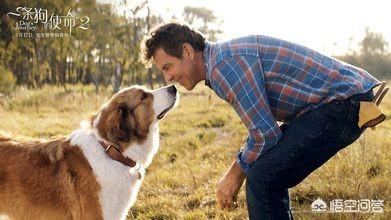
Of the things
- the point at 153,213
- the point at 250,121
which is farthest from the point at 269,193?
the point at 153,213

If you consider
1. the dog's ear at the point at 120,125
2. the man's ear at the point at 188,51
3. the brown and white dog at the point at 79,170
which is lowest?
the brown and white dog at the point at 79,170

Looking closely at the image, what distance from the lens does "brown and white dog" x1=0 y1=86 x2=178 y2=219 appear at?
12.0 feet

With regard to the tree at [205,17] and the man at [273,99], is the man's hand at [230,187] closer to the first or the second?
the man at [273,99]

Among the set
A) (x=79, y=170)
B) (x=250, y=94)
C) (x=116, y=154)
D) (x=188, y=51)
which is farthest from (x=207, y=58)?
(x=79, y=170)

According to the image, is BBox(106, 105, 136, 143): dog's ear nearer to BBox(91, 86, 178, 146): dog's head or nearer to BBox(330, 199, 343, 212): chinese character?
BBox(91, 86, 178, 146): dog's head

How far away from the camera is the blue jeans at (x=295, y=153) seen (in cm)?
306

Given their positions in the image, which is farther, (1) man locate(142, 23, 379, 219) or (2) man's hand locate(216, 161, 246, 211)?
(2) man's hand locate(216, 161, 246, 211)

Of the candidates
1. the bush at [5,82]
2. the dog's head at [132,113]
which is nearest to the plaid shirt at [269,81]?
the dog's head at [132,113]

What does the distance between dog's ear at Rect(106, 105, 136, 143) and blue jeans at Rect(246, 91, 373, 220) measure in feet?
3.58

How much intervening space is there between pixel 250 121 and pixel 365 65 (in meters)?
18.4

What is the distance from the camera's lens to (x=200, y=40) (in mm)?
3303

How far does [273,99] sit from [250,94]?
30 centimetres

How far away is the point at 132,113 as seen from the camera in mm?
3846

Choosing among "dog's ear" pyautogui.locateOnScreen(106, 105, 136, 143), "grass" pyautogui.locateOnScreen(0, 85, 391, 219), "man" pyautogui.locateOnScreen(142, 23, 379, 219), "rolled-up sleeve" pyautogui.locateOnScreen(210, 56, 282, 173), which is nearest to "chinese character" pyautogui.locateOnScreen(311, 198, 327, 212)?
"grass" pyautogui.locateOnScreen(0, 85, 391, 219)
